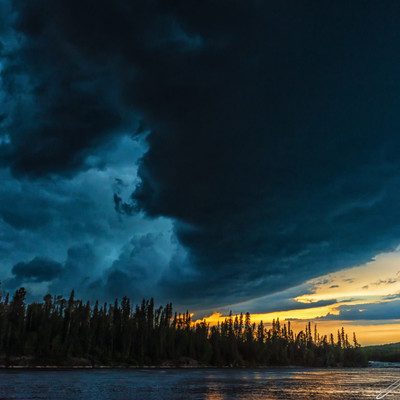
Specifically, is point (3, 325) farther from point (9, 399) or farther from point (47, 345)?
point (9, 399)

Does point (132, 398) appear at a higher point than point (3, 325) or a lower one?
lower

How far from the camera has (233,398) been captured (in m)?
63.8

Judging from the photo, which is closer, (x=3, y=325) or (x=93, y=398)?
(x=93, y=398)

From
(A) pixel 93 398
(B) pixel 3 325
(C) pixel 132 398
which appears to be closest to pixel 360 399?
(C) pixel 132 398

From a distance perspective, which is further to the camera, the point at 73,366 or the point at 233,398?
the point at 73,366

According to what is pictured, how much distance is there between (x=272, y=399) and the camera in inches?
2466

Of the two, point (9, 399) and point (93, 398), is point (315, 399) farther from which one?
point (9, 399)

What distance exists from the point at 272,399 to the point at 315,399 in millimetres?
8340

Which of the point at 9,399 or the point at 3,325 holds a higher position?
the point at 3,325

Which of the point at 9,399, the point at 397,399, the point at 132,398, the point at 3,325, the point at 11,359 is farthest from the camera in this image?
the point at 3,325

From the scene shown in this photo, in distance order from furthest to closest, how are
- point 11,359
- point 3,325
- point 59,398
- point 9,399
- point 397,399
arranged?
point 3,325, point 11,359, point 397,399, point 59,398, point 9,399

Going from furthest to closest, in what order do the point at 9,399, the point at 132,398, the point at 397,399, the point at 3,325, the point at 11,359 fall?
the point at 3,325
the point at 11,359
the point at 397,399
the point at 132,398
the point at 9,399

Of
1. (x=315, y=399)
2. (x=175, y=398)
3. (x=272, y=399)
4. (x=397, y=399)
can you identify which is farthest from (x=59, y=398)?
(x=397, y=399)

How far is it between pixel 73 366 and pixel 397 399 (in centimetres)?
17232
